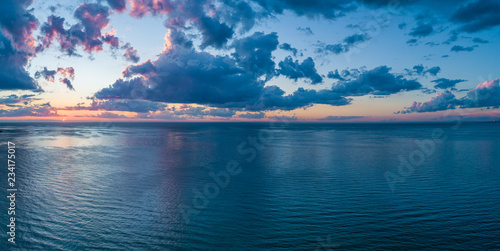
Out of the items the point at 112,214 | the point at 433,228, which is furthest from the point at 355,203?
the point at 112,214

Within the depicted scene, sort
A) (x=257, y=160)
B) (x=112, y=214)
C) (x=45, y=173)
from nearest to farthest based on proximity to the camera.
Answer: (x=112, y=214)
(x=45, y=173)
(x=257, y=160)

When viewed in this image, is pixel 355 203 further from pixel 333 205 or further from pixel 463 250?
pixel 463 250

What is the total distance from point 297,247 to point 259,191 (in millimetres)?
13423

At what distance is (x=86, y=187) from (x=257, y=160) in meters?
30.1

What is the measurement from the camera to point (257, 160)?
54688 mm

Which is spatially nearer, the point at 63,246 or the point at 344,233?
the point at 63,246

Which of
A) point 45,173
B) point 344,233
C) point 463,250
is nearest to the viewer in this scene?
point 463,250
